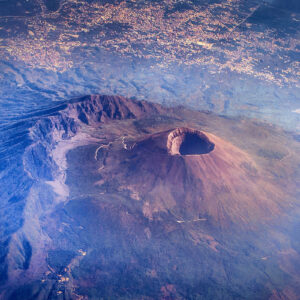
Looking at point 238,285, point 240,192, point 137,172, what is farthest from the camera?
point 137,172

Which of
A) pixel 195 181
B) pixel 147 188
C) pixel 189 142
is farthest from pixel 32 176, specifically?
pixel 189 142

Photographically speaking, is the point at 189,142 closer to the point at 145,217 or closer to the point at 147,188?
the point at 147,188

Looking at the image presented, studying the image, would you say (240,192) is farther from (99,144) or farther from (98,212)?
(99,144)

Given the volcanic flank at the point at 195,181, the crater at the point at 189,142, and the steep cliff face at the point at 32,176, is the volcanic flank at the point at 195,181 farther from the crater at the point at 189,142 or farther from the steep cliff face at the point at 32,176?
the steep cliff face at the point at 32,176

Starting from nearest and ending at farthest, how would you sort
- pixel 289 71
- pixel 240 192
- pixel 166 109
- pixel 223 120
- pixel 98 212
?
pixel 98 212 < pixel 240 192 < pixel 223 120 < pixel 166 109 < pixel 289 71

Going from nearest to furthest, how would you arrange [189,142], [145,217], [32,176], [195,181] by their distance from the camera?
[145,217]
[195,181]
[32,176]
[189,142]

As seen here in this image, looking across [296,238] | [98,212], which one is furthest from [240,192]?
[98,212]

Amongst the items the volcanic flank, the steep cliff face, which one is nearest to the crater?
the volcanic flank
